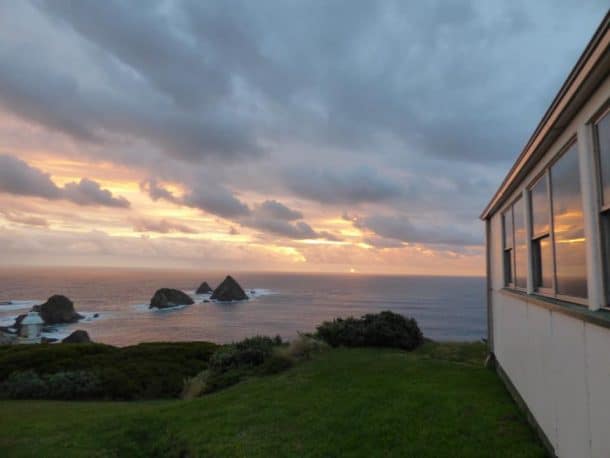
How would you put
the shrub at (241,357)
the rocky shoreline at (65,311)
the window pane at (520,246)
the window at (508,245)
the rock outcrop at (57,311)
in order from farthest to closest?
the rock outcrop at (57,311) → the rocky shoreline at (65,311) → the shrub at (241,357) → the window at (508,245) → the window pane at (520,246)

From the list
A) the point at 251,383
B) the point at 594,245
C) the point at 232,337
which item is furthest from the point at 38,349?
the point at 232,337

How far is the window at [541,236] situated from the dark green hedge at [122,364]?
35.4 ft

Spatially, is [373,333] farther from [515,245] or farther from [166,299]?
[166,299]

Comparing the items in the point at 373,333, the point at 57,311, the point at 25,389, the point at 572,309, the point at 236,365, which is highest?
the point at 572,309

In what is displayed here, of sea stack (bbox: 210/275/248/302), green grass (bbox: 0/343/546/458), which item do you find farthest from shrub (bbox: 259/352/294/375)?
sea stack (bbox: 210/275/248/302)

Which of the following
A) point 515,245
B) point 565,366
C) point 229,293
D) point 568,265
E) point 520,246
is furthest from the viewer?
point 229,293

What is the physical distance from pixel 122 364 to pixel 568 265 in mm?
14266

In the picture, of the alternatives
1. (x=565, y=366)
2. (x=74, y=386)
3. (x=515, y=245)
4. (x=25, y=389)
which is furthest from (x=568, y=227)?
(x=25, y=389)

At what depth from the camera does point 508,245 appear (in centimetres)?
933

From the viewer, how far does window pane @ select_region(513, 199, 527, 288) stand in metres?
7.43

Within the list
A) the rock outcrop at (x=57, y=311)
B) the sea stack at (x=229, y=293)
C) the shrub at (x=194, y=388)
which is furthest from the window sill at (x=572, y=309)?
the sea stack at (x=229, y=293)

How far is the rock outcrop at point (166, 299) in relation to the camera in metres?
84.4

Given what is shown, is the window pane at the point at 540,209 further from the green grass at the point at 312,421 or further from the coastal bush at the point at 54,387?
the coastal bush at the point at 54,387

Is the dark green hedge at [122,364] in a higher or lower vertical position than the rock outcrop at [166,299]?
higher
